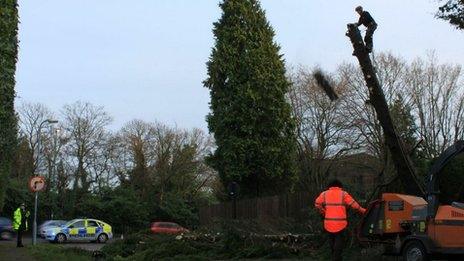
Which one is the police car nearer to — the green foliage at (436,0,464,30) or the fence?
the fence

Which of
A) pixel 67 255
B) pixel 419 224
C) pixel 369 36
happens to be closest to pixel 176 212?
pixel 67 255

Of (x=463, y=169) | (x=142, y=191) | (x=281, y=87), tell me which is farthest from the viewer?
(x=142, y=191)

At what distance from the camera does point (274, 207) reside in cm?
2597

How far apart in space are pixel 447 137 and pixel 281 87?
56.7ft

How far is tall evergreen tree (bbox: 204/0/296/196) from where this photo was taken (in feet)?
114

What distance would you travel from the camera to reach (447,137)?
47156 mm

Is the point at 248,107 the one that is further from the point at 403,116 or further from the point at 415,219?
the point at 415,219

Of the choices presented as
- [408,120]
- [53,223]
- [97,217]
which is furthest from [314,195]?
[97,217]

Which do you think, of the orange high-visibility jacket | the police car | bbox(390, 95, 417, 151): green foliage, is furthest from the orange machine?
the police car

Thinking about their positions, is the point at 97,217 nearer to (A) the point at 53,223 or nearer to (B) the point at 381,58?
(A) the point at 53,223

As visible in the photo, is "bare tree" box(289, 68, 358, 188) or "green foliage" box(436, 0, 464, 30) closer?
"green foliage" box(436, 0, 464, 30)

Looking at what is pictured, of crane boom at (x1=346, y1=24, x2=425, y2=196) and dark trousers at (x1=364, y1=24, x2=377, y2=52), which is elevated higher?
dark trousers at (x1=364, y1=24, x2=377, y2=52)

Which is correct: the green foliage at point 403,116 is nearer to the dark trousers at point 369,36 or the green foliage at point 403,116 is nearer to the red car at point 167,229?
the red car at point 167,229

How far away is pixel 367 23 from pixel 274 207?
43.1 feet
